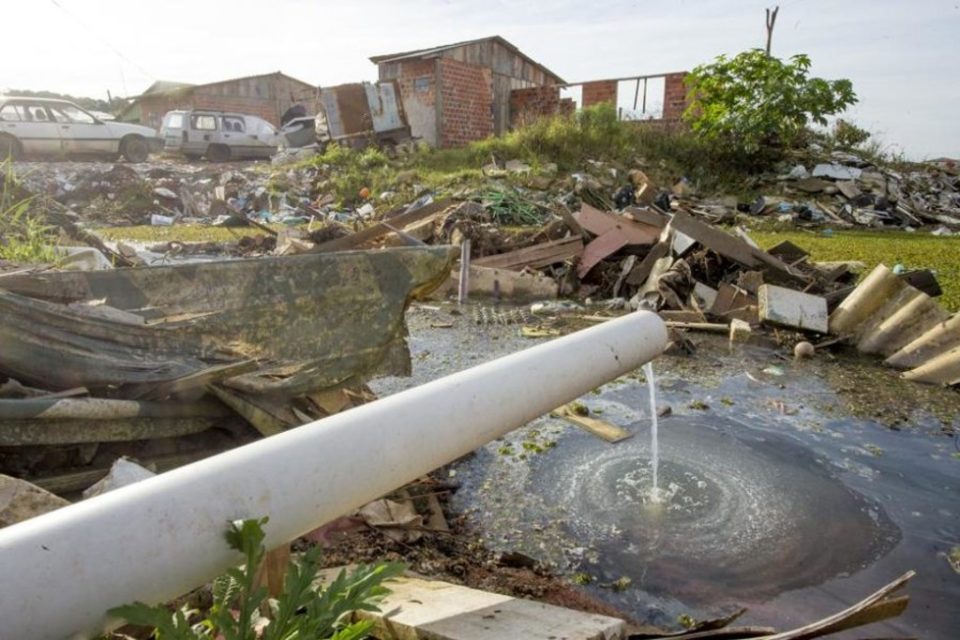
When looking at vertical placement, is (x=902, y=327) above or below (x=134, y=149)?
below

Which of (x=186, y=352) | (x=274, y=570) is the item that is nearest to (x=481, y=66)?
(x=186, y=352)

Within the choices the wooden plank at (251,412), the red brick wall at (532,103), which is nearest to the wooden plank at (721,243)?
the wooden plank at (251,412)

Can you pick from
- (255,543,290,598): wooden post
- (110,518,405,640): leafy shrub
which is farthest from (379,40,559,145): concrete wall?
(110,518,405,640): leafy shrub

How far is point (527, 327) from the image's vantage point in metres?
6.12

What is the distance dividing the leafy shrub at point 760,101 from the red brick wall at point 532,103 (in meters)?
4.72

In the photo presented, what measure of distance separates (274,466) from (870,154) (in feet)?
60.0

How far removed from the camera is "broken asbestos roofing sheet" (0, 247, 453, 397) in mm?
2252

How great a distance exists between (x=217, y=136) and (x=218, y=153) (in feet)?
1.90

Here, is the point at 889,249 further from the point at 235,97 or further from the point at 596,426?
the point at 235,97

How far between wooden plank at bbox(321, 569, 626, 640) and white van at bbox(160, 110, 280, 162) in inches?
839

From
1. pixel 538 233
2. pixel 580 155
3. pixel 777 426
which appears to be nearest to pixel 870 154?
pixel 580 155

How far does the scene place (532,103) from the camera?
19.1 metres

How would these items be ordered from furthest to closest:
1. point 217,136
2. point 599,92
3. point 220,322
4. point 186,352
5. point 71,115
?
1. point 217,136
2. point 599,92
3. point 71,115
4. point 220,322
5. point 186,352

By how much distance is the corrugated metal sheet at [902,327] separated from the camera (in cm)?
454
